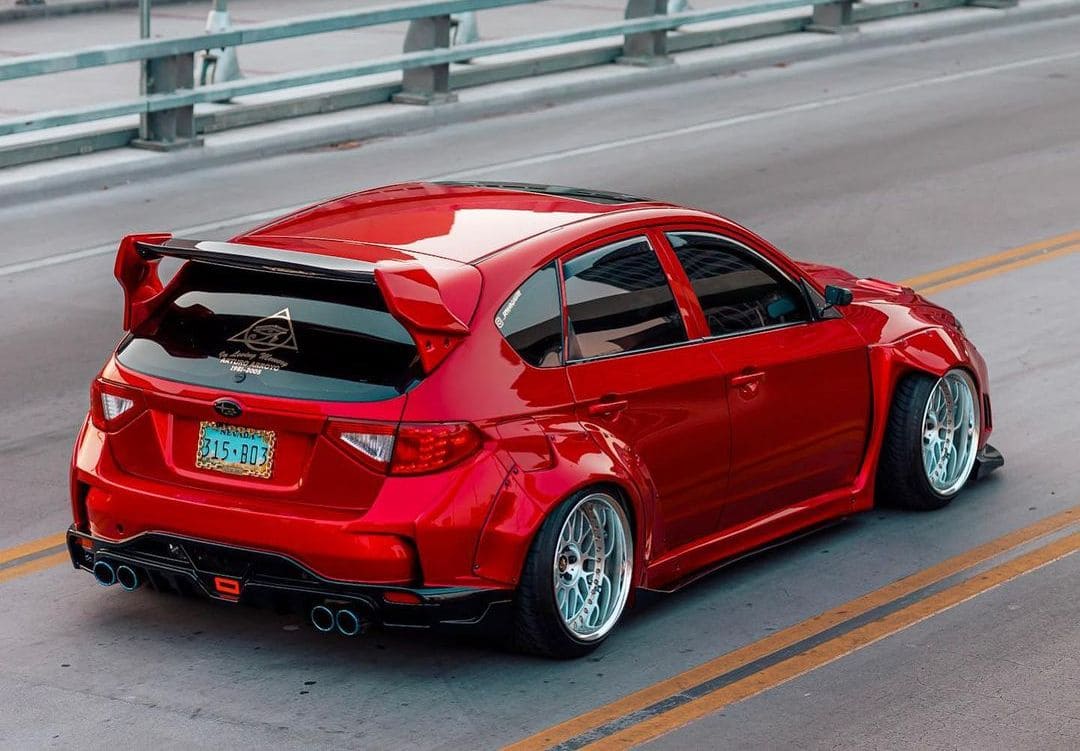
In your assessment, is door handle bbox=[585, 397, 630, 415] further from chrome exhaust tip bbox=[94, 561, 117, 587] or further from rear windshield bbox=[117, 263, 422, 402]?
chrome exhaust tip bbox=[94, 561, 117, 587]

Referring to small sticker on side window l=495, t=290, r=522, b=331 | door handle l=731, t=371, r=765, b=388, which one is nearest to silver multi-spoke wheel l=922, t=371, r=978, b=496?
door handle l=731, t=371, r=765, b=388

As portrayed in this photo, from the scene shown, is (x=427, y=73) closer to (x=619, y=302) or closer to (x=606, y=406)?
(x=619, y=302)

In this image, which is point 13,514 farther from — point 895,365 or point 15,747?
point 895,365

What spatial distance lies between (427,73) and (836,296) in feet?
39.0

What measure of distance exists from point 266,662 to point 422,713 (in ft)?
2.30

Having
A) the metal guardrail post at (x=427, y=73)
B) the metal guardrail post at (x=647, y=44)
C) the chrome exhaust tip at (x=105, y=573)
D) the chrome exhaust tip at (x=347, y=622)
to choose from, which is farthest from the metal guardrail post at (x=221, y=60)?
the chrome exhaust tip at (x=347, y=622)

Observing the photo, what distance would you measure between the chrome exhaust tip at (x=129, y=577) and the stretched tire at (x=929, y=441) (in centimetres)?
320

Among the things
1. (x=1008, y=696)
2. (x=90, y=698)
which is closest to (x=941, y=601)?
(x=1008, y=696)

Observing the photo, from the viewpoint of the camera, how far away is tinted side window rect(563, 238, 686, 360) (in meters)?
7.05

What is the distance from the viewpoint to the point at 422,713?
6.43 metres

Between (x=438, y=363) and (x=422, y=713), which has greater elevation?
(x=438, y=363)

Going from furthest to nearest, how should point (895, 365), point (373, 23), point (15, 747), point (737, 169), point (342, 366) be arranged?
point (373, 23) → point (737, 169) → point (895, 365) → point (342, 366) → point (15, 747)

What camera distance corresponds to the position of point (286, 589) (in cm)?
655

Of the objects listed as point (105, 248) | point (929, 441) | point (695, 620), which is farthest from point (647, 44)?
point (695, 620)
